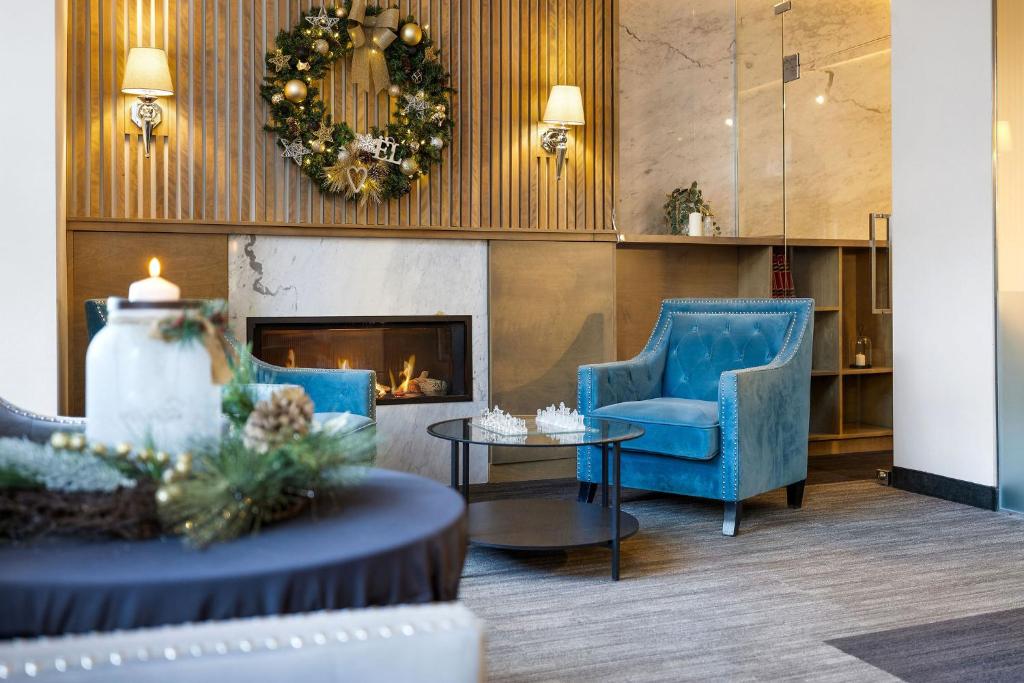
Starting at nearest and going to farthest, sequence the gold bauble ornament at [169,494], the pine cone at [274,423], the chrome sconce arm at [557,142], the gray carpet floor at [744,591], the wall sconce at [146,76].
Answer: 1. the gold bauble ornament at [169,494]
2. the pine cone at [274,423]
3. the gray carpet floor at [744,591]
4. the wall sconce at [146,76]
5. the chrome sconce arm at [557,142]

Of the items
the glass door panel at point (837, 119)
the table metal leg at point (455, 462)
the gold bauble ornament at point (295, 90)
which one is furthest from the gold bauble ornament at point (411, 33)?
the glass door panel at point (837, 119)

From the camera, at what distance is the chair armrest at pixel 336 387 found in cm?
376

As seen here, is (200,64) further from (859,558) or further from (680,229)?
(859,558)

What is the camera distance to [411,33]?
15.7 feet

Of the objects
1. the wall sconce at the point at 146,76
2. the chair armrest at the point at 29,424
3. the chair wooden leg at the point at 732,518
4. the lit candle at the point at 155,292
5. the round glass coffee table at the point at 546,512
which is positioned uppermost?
the wall sconce at the point at 146,76

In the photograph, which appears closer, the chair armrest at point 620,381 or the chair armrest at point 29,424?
the chair armrest at point 29,424

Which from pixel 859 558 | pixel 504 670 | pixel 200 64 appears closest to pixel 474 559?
pixel 504 670

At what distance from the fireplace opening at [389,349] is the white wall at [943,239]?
2275 millimetres

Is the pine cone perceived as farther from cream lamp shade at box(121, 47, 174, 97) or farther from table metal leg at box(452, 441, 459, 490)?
cream lamp shade at box(121, 47, 174, 97)

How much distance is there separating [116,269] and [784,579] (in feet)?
10.5

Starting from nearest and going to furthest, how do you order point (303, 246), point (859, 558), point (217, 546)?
point (217, 546) < point (859, 558) < point (303, 246)

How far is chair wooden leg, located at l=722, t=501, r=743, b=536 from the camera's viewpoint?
151 inches

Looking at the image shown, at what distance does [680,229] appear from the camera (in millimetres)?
5828

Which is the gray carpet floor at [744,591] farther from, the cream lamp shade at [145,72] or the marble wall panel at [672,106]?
the cream lamp shade at [145,72]
